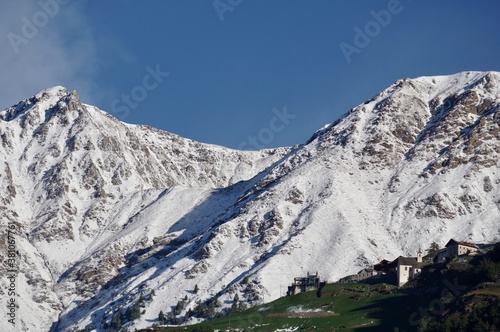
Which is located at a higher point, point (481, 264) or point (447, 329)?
point (481, 264)

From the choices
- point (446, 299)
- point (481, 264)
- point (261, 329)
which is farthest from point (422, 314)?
point (261, 329)

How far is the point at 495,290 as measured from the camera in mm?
178375

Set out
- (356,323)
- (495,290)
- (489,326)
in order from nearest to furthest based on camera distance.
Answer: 1. (489,326)
2. (495,290)
3. (356,323)

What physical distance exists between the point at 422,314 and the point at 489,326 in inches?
1130

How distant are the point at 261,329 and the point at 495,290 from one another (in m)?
47.4

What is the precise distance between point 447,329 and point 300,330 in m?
38.1

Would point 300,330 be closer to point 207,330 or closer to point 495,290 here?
point 207,330

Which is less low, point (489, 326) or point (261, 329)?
point (261, 329)

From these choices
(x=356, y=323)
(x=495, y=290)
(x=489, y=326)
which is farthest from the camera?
(x=356, y=323)

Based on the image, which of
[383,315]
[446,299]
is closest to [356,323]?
[383,315]

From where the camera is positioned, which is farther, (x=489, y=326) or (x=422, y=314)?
(x=422, y=314)

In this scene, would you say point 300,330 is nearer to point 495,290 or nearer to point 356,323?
point 356,323

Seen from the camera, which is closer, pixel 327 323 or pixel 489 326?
pixel 489 326

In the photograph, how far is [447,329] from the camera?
162750mm
